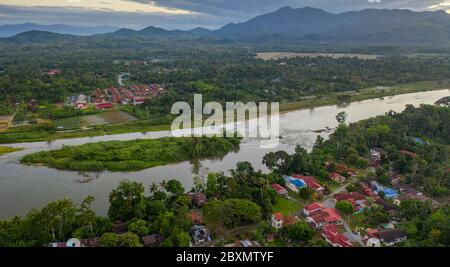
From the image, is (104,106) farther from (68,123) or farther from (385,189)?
(385,189)

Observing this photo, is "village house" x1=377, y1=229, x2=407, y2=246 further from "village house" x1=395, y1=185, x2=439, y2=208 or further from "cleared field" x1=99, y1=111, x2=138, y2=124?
"cleared field" x1=99, y1=111, x2=138, y2=124

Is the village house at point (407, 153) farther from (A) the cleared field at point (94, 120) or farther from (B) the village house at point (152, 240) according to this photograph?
(A) the cleared field at point (94, 120)

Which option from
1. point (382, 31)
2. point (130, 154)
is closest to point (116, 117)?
point (130, 154)

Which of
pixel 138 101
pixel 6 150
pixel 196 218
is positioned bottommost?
pixel 196 218

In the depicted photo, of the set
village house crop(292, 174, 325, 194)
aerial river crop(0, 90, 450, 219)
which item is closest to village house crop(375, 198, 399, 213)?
village house crop(292, 174, 325, 194)

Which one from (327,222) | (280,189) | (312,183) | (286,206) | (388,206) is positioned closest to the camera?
(327,222)

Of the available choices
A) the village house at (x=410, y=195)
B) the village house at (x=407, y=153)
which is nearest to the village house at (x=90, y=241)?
the village house at (x=410, y=195)

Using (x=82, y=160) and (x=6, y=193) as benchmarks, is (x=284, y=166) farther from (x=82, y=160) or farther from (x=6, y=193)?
(x=6, y=193)
